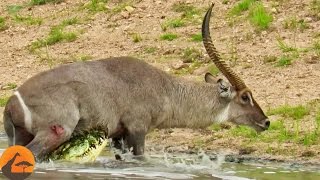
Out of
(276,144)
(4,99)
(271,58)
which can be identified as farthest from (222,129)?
Result: (4,99)

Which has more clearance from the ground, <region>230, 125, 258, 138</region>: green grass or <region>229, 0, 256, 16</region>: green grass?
<region>229, 0, 256, 16</region>: green grass

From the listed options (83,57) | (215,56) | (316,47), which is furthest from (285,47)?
(215,56)

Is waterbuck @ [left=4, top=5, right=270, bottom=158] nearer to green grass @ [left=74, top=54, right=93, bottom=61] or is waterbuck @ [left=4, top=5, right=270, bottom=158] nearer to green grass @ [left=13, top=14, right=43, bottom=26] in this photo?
green grass @ [left=74, top=54, right=93, bottom=61]

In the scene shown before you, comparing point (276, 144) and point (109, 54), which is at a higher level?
point (109, 54)

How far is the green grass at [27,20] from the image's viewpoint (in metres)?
21.2

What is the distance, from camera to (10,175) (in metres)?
11.2

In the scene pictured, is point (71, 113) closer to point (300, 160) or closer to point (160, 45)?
point (300, 160)

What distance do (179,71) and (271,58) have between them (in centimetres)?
134

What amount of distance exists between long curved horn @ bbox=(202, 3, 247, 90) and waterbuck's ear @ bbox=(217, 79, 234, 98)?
6 centimetres

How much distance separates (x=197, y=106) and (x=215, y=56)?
0.70 metres

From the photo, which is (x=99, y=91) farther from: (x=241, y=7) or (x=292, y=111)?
(x=241, y=7)

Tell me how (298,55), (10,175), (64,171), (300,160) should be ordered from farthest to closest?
(298,55) → (300,160) → (64,171) → (10,175)

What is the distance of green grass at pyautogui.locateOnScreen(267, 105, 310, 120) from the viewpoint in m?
15.0

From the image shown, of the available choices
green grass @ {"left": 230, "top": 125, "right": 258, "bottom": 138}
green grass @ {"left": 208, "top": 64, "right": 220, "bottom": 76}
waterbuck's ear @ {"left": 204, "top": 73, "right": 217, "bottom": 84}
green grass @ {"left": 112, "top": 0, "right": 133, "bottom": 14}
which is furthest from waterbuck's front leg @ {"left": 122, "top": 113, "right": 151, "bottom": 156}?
green grass @ {"left": 112, "top": 0, "right": 133, "bottom": 14}
